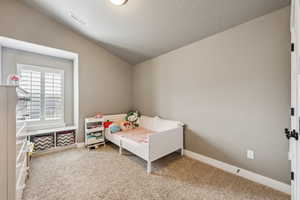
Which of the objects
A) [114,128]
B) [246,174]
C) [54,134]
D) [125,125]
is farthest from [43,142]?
[246,174]

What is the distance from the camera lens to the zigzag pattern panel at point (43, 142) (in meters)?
2.65

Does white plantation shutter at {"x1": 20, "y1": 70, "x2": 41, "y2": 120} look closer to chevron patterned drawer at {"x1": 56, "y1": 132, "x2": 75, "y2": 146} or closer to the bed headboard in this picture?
chevron patterned drawer at {"x1": 56, "y1": 132, "x2": 75, "y2": 146}

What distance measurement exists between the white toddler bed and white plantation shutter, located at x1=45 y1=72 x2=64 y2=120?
115cm

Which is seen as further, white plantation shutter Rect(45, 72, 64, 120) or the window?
white plantation shutter Rect(45, 72, 64, 120)

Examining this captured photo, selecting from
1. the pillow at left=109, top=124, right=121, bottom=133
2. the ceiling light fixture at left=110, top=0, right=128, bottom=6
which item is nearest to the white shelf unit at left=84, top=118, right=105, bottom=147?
the pillow at left=109, top=124, right=121, bottom=133

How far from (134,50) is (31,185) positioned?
118 inches

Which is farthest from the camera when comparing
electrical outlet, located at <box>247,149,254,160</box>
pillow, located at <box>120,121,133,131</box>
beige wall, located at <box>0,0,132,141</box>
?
pillow, located at <box>120,121,133,131</box>

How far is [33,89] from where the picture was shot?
284 centimetres

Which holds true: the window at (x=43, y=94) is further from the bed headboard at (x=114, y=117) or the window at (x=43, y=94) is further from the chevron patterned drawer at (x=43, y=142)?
the bed headboard at (x=114, y=117)

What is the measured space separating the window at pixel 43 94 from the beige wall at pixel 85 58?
0.60 metres

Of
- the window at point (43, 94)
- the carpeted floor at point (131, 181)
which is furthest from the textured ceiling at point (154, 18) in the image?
the carpeted floor at point (131, 181)

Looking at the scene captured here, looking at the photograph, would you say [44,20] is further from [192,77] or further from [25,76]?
[192,77]

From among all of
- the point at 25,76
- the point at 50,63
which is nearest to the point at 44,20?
the point at 50,63

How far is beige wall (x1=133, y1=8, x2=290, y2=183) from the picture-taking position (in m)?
1.64
